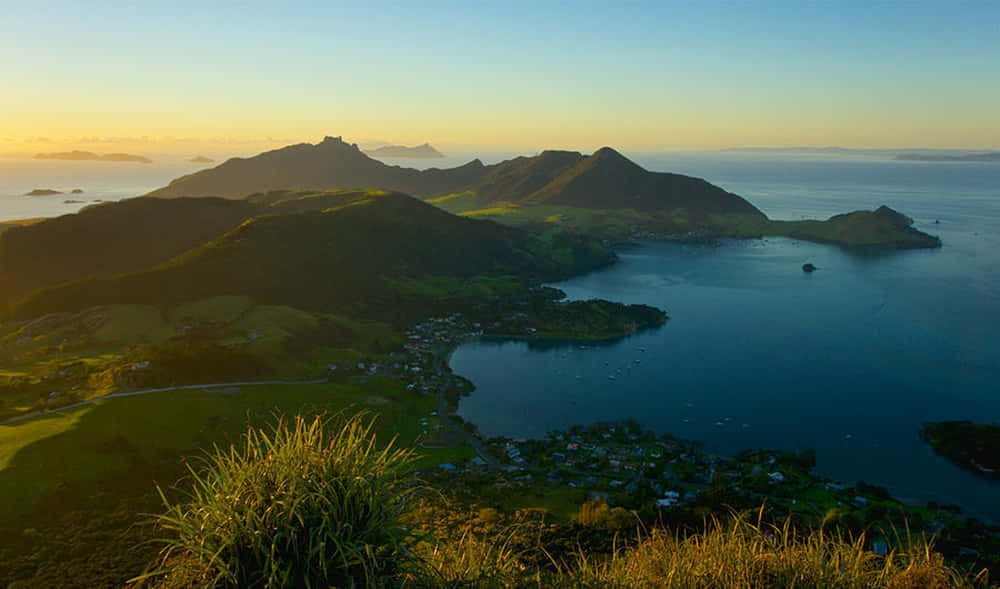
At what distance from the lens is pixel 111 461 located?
1342 inches

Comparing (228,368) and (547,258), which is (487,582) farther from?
(547,258)

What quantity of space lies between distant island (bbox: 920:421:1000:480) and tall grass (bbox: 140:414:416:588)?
5102cm

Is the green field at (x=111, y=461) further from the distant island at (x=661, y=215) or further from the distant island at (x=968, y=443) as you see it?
the distant island at (x=661, y=215)

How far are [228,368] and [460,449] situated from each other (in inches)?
909

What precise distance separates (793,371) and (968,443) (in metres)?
19.0

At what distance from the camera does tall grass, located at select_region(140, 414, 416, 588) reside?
6773 mm

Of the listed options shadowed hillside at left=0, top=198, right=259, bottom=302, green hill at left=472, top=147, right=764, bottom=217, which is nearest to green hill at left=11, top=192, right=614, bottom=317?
shadowed hillside at left=0, top=198, right=259, bottom=302

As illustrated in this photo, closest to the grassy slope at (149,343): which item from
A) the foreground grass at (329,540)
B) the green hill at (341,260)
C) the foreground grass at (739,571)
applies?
the green hill at (341,260)

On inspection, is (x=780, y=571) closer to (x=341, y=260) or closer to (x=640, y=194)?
(x=341, y=260)

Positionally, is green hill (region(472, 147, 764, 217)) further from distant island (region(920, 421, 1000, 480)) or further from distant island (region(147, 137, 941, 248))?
distant island (region(920, 421, 1000, 480))

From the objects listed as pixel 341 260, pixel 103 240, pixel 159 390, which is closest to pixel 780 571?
pixel 159 390

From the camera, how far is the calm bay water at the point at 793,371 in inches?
1844

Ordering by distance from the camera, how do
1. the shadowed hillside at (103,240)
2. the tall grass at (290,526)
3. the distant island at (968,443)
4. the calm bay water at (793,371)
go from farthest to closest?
the shadowed hillside at (103,240)
the calm bay water at (793,371)
the distant island at (968,443)
the tall grass at (290,526)

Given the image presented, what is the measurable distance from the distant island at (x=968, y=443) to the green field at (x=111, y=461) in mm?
37076
